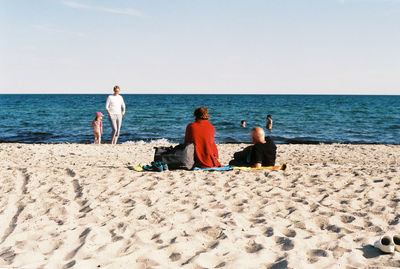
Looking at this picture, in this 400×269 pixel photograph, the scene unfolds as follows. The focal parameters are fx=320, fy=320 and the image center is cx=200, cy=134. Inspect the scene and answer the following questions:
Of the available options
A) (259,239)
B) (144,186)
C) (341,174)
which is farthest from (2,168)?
(341,174)

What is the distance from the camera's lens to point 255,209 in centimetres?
477

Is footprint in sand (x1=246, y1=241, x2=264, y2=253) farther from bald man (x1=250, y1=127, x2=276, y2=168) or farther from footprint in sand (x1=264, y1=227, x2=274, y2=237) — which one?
bald man (x1=250, y1=127, x2=276, y2=168)

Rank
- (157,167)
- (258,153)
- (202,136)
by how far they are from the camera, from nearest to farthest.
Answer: (202,136) → (157,167) → (258,153)

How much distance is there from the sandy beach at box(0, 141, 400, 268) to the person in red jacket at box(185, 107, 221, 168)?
46 centimetres

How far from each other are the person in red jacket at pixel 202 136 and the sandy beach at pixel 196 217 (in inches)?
18.1

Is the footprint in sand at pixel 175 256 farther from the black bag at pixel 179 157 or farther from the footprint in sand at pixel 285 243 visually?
the black bag at pixel 179 157

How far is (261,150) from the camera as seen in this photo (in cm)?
699

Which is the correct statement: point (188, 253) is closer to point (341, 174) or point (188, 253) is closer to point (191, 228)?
point (191, 228)

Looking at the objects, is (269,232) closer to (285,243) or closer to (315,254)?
(285,243)

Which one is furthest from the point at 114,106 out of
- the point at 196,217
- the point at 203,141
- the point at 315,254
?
the point at 315,254

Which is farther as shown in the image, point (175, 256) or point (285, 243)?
point (285, 243)

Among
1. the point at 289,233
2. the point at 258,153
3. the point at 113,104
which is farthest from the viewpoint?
the point at 113,104

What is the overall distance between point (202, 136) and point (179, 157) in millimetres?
688

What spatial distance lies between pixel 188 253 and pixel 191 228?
658mm
